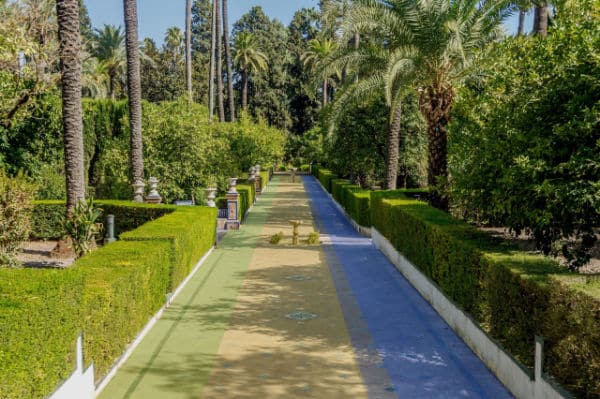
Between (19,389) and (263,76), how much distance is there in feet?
243

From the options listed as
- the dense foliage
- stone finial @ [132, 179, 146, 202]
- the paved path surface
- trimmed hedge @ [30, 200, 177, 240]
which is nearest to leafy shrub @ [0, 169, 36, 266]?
trimmed hedge @ [30, 200, 177, 240]

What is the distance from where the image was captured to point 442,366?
9203 millimetres

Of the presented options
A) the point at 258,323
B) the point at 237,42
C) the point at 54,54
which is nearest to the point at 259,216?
the point at 54,54

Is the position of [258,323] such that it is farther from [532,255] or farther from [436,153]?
[436,153]

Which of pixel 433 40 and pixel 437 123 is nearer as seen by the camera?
pixel 433 40

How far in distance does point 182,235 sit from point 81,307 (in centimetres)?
657

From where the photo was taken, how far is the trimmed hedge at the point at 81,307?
567 centimetres

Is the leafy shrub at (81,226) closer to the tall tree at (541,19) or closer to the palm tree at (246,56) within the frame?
the tall tree at (541,19)

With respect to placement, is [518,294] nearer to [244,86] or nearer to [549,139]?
[549,139]

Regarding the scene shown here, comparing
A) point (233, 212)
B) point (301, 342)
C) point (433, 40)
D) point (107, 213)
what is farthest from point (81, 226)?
point (433, 40)

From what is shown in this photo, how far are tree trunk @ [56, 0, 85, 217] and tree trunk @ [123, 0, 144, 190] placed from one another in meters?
5.23

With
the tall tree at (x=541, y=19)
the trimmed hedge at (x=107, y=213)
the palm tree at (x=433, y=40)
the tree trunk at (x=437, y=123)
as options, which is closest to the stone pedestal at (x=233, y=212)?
the trimmed hedge at (x=107, y=213)

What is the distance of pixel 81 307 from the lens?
719 cm

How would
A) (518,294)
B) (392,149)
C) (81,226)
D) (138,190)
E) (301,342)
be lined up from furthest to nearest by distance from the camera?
(392,149), (138,190), (81,226), (301,342), (518,294)
